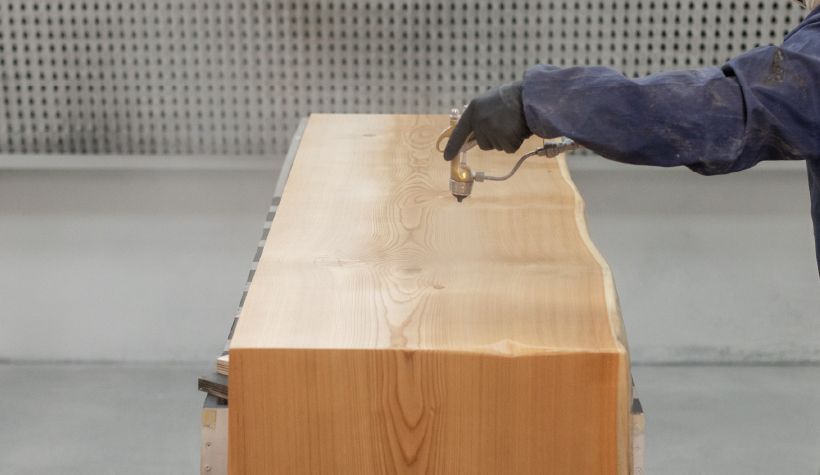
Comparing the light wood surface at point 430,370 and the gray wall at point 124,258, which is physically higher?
the light wood surface at point 430,370

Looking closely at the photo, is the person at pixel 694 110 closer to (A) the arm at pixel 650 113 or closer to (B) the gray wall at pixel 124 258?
(A) the arm at pixel 650 113

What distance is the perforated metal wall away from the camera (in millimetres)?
3535

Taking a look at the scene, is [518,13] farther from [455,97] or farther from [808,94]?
[808,94]

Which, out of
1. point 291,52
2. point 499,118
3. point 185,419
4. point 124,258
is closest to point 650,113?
point 499,118

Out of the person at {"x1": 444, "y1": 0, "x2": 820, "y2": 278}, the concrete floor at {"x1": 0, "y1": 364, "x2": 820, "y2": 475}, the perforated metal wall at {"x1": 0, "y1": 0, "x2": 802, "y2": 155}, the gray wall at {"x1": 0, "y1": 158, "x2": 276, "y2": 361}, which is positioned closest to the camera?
the person at {"x1": 444, "y1": 0, "x2": 820, "y2": 278}

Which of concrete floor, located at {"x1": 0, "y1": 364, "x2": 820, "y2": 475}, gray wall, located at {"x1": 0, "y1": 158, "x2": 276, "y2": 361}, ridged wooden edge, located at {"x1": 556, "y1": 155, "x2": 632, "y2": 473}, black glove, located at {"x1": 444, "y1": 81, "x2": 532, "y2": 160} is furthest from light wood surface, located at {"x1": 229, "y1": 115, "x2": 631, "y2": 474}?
gray wall, located at {"x1": 0, "y1": 158, "x2": 276, "y2": 361}

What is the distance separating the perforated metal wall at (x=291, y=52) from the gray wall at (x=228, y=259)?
0.92 feet

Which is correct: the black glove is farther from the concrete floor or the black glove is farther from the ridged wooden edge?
the concrete floor

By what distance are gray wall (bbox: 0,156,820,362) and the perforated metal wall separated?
11.1 inches

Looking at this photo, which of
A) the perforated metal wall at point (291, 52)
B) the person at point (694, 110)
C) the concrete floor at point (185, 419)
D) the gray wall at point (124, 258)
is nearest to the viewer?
the person at point (694, 110)

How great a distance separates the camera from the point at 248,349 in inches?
61.9

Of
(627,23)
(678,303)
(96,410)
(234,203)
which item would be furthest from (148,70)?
(678,303)

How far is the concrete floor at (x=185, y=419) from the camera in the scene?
3324 millimetres

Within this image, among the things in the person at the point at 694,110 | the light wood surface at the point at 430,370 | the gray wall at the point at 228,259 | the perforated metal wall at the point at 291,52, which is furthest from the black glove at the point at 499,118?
the gray wall at the point at 228,259
